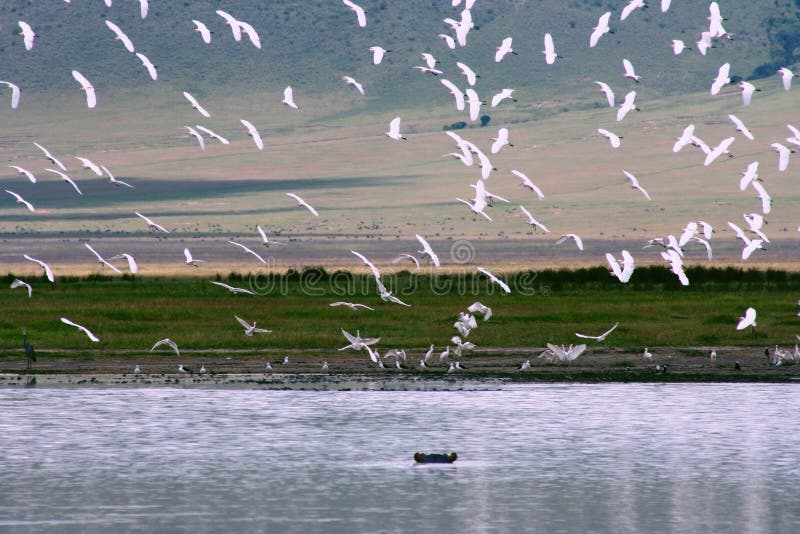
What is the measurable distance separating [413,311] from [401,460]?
24846 millimetres

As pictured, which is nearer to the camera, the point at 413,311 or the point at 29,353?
the point at 29,353

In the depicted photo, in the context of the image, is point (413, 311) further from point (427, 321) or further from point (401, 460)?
point (401, 460)

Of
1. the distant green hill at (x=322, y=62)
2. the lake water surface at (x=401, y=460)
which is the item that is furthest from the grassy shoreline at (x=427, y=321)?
the distant green hill at (x=322, y=62)

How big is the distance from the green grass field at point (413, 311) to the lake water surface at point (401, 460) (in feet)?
28.8

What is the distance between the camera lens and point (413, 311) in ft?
159

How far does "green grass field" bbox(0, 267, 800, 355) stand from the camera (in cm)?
4078

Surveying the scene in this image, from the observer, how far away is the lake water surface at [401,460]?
19531 mm

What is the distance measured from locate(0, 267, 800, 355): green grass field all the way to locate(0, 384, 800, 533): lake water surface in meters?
8.79

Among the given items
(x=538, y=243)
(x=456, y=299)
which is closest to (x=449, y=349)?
(x=456, y=299)

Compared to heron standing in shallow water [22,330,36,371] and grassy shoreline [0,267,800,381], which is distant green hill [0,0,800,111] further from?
heron standing in shallow water [22,330,36,371]

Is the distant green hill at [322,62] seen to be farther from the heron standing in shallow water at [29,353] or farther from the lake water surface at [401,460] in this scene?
the lake water surface at [401,460]

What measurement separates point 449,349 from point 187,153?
486 ft

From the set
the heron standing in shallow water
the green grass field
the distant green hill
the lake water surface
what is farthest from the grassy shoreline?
the distant green hill

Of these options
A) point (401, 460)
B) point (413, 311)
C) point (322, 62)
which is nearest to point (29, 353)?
point (401, 460)
